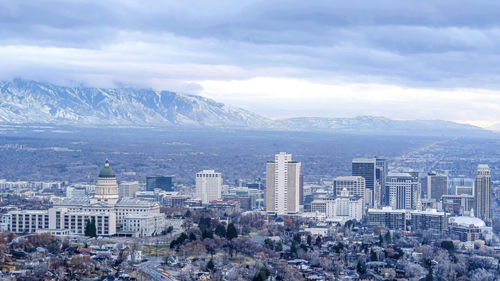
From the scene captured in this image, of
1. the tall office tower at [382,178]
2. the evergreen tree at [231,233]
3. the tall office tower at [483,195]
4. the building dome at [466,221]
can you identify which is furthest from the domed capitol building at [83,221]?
the tall office tower at [382,178]

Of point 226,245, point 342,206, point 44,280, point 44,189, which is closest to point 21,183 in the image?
point 44,189

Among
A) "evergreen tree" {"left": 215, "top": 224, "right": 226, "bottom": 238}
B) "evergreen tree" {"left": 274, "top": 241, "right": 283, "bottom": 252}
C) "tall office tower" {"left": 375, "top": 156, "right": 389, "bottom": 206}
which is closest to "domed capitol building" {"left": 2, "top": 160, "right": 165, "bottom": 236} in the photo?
"evergreen tree" {"left": 215, "top": 224, "right": 226, "bottom": 238}

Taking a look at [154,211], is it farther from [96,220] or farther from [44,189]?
[44,189]

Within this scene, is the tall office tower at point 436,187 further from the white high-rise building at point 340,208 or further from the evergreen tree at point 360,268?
the evergreen tree at point 360,268

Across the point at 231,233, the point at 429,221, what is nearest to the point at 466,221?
the point at 429,221

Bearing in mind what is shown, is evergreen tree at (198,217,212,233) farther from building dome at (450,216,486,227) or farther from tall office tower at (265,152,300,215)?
tall office tower at (265,152,300,215)
